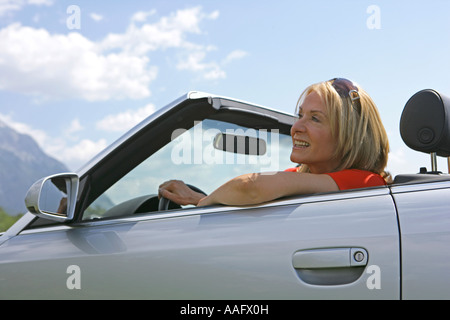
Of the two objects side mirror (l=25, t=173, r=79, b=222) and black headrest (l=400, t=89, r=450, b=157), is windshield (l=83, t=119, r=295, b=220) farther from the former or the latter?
black headrest (l=400, t=89, r=450, b=157)

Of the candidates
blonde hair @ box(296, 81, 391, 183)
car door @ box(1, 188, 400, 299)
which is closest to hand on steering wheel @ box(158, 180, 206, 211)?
car door @ box(1, 188, 400, 299)

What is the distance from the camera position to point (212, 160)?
9.06 feet

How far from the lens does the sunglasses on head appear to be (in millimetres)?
2328

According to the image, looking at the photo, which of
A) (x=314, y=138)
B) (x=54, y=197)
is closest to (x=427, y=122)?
(x=314, y=138)

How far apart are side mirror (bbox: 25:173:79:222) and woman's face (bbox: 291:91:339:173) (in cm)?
96

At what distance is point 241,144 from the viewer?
9.56 ft

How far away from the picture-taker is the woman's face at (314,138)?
7.62ft

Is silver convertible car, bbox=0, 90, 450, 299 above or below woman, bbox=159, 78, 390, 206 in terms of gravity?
below

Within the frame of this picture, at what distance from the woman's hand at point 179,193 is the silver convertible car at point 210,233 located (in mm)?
74

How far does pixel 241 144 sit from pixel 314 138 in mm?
645

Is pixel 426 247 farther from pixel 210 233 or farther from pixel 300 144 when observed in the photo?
pixel 300 144
